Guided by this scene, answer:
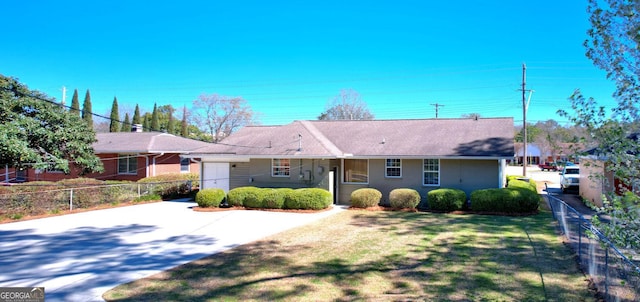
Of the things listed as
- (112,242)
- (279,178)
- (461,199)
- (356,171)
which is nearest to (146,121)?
(279,178)

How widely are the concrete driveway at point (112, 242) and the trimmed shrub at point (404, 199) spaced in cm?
229

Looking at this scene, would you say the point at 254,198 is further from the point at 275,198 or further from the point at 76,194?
the point at 76,194

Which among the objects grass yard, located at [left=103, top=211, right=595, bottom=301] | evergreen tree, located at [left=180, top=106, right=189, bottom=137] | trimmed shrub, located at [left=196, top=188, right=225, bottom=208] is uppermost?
evergreen tree, located at [left=180, top=106, right=189, bottom=137]

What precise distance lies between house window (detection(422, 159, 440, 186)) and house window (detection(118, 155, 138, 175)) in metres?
17.1

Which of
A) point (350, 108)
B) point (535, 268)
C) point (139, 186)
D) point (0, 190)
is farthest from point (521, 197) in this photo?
point (350, 108)

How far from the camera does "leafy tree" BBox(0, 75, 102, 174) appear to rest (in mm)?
12688

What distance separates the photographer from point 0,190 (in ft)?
45.8

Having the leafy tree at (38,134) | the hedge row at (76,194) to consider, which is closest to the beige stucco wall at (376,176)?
the hedge row at (76,194)

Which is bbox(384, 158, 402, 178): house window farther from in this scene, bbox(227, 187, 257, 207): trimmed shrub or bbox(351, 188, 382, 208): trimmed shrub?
bbox(227, 187, 257, 207): trimmed shrub

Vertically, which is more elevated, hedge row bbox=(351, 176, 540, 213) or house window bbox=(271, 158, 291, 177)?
house window bbox=(271, 158, 291, 177)

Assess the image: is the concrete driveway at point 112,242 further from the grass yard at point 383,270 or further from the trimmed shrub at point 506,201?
the trimmed shrub at point 506,201

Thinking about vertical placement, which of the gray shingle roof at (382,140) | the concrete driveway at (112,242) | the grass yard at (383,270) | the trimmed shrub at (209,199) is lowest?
the concrete driveway at (112,242)

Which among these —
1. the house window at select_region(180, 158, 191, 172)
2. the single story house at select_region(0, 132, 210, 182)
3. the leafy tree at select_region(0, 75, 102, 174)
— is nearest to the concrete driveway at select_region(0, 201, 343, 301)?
the leafy tree at select_region(0, 75, 102, 174)

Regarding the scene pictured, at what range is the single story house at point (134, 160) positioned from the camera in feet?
76.0
